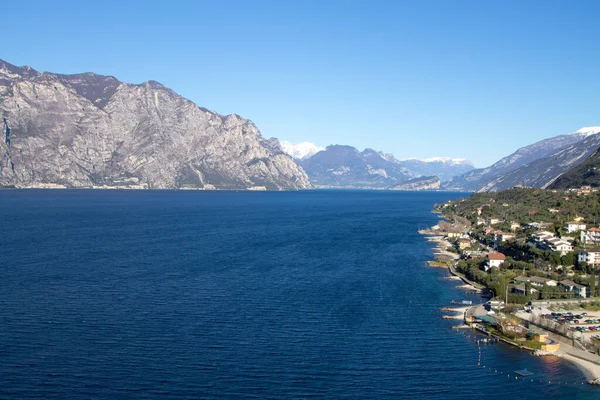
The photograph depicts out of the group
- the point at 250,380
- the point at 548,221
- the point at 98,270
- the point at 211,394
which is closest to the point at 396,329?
the point at 250,380

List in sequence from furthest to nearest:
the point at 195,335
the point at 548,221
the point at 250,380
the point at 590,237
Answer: the point at 548,221, the point at 590,237, the point at 195,335, the point at 250,380

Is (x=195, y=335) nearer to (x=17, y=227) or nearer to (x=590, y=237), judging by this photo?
(x=590, y=237)

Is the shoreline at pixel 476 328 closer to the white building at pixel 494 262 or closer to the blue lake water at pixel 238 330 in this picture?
the blue lake water at pixel 238 330

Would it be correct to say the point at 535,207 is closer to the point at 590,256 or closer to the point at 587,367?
the point at 590,256

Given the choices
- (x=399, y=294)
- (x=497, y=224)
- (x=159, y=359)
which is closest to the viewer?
(x=159, y=359)

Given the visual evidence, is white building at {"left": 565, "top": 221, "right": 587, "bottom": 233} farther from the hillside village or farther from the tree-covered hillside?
the tree-covered hillside

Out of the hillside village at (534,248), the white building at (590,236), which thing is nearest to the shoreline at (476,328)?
the hillside village at (534,248)

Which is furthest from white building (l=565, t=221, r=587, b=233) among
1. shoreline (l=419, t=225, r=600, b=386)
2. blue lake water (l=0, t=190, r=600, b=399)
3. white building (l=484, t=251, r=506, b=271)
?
blue lake water (l=0, t=190, r=600, b=399)
